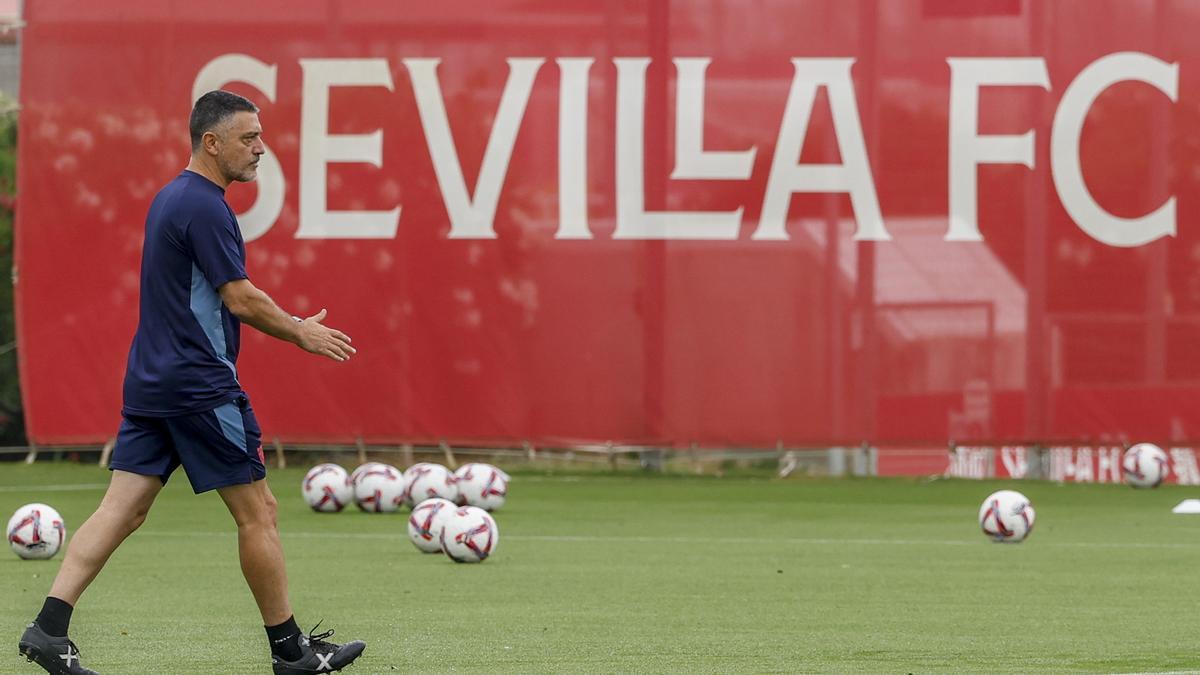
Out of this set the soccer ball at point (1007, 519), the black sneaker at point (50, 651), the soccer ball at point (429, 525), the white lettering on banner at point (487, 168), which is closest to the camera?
the black sneaker at point (50, 651)

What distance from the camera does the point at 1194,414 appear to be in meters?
19.2

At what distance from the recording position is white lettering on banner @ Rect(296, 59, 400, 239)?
20359mm

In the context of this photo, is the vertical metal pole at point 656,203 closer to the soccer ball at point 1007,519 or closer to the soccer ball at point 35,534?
the soccer ball at point 1007,519

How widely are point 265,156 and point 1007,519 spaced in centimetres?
960

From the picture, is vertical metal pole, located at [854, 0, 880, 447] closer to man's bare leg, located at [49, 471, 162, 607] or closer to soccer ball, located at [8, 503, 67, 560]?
soccer ball, located at [8, 503, 67, 560]

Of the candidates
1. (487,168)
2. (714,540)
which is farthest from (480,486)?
(487,168)

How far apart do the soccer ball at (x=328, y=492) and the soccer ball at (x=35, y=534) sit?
408cm

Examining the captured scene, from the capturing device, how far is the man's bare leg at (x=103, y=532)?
22.3 ft

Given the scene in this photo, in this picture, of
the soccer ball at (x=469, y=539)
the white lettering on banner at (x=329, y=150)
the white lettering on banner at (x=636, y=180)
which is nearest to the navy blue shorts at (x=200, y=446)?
the soccer ball at (x=469, y=539)

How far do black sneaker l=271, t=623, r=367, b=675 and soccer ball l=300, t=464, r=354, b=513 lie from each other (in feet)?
29.1

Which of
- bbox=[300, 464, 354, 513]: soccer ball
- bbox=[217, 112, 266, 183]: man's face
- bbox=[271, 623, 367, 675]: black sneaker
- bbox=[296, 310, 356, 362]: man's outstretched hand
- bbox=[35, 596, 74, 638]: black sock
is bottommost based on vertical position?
bbox=[300, 464, 354, 513]: soccer ball

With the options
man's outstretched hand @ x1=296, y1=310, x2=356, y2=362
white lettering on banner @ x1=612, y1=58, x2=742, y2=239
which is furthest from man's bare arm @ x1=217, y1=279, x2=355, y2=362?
white lettering on banner @ x1=612, y1=58, x2=742, y2=239

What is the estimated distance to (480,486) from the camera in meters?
15.3

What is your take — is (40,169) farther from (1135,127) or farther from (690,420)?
(1135,127)
